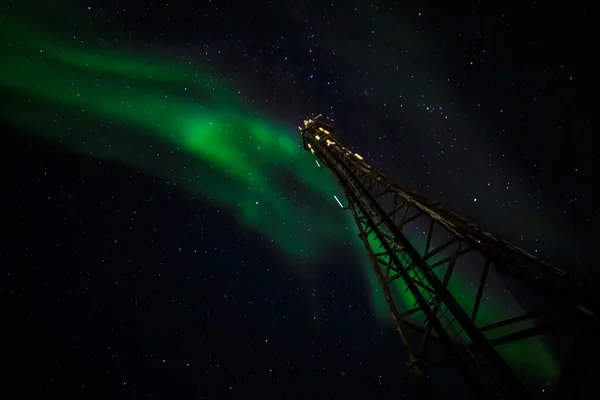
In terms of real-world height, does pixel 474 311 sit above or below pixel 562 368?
above

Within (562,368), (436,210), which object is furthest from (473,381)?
(436,210)

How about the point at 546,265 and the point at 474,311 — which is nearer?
the point at 546,265

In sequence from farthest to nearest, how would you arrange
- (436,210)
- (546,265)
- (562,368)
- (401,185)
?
(401,185)
(436,210)
(546,265)
(562,368)

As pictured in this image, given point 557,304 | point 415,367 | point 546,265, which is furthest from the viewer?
point 415,367

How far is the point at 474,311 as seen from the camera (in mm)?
5094

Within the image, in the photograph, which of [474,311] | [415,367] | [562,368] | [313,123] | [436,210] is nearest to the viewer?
[562,368]

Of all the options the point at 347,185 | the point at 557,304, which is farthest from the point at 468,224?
the point at 347,185

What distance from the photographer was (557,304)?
3.74 metres

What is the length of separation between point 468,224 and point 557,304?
2.06 meters

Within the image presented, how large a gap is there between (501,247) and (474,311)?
1.22 meters

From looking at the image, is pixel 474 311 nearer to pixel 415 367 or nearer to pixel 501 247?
pixel 501 247

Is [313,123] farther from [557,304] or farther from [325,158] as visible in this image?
[557,304]

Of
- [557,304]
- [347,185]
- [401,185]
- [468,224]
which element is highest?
[347,185]

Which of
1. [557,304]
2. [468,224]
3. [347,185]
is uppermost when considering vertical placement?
[347,185]
